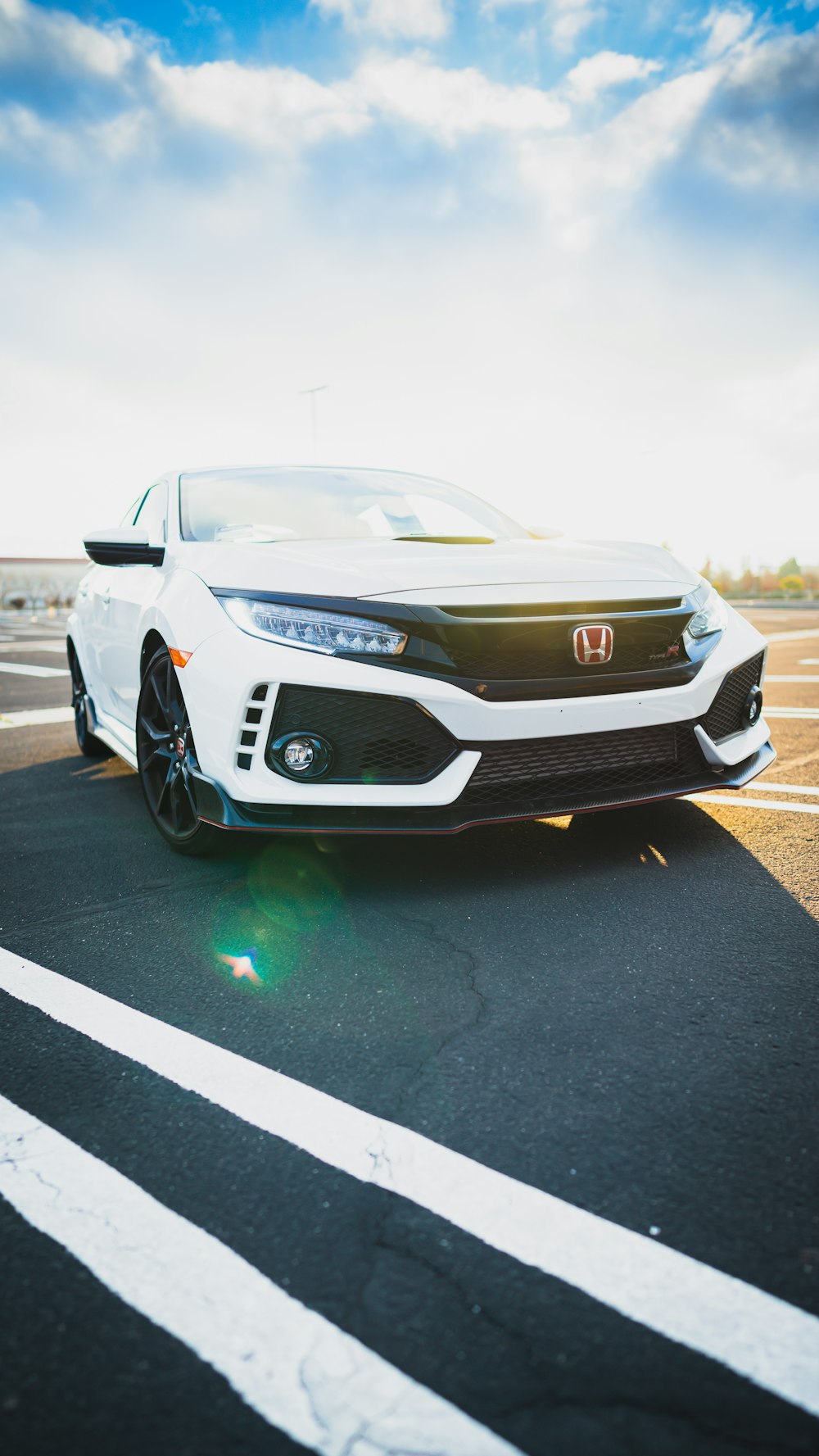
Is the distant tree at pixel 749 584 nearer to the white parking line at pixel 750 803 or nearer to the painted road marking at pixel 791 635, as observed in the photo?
the painted road marking at pixel 791 635

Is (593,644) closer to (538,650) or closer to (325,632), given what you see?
(538,650)

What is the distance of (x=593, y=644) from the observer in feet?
10.1

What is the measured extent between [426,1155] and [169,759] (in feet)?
7.28

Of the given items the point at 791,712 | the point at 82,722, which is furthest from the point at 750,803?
the point at 82,722

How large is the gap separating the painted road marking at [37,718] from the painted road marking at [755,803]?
501 cm

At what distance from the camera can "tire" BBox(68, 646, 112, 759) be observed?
18.5ft

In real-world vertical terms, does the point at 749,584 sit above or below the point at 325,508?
below

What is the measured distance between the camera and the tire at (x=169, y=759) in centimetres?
340

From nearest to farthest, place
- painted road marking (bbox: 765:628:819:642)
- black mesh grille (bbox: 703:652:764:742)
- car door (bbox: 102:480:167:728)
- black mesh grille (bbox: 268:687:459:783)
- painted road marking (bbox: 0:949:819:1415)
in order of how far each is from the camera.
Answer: painted road marking (bbox: 0:949:819:1415) < black mesh grille (bbox: 268:687:459:783) < black mesh grille (bbox: 703:652:764:742) < car door (bbox: 102:480:167:728) < painted road marking (bbox: 765:628:819:642)

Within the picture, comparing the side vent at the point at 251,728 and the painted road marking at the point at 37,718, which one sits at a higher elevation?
Result: the side vent at the point at 251,728

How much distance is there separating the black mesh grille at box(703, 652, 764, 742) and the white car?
0.01 metres

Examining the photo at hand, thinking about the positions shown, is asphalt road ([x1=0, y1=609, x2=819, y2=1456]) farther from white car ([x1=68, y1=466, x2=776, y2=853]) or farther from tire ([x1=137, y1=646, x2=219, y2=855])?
white car ([x1=68, y1=466, x2=776, y2=853])

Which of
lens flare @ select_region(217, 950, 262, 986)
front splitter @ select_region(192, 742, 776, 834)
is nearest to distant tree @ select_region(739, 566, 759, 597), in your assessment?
front splitter @ select_region(192, 742, 776, 834)

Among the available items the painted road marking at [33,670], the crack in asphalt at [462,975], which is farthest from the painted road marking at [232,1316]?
the painted road marking at [33,670]
